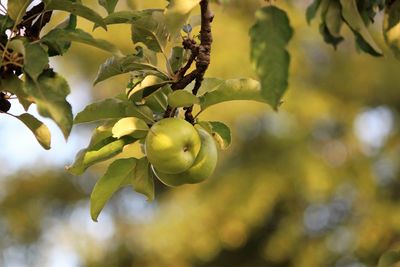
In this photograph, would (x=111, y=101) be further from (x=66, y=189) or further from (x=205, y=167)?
(x=66, y=189)

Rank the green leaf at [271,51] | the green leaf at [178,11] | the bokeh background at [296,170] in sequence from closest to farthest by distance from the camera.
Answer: the green leaf at [271,51], the green leaf at [178,11], the bokeh background at [296,170]

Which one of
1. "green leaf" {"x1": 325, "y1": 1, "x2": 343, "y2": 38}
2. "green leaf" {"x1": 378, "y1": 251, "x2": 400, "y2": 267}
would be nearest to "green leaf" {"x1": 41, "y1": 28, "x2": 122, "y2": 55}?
"green leaf" {"x1": 325, "y1": 1, "x2": 343, "y2": 38}

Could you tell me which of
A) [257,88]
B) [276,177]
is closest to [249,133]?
[276,177]

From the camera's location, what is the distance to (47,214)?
7480 mm

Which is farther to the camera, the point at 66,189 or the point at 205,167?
the point at 66,189

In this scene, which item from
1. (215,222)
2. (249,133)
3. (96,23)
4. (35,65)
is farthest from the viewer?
(249,133)

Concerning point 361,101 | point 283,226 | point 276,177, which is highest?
point 361,101

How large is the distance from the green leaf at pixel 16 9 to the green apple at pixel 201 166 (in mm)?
229

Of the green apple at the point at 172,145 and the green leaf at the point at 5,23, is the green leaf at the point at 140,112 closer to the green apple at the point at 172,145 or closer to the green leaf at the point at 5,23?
the green apple at the point at 172,145

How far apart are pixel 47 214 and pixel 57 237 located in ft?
1.22

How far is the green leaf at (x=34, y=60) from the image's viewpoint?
2.37ft

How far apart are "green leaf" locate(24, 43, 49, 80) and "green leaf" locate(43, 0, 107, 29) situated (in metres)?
0.08

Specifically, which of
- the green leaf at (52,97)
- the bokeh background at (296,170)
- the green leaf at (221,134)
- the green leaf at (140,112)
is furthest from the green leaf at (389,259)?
the bokeh background at (296,170)

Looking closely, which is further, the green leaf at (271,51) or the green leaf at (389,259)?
the green leaf at (389,259)
